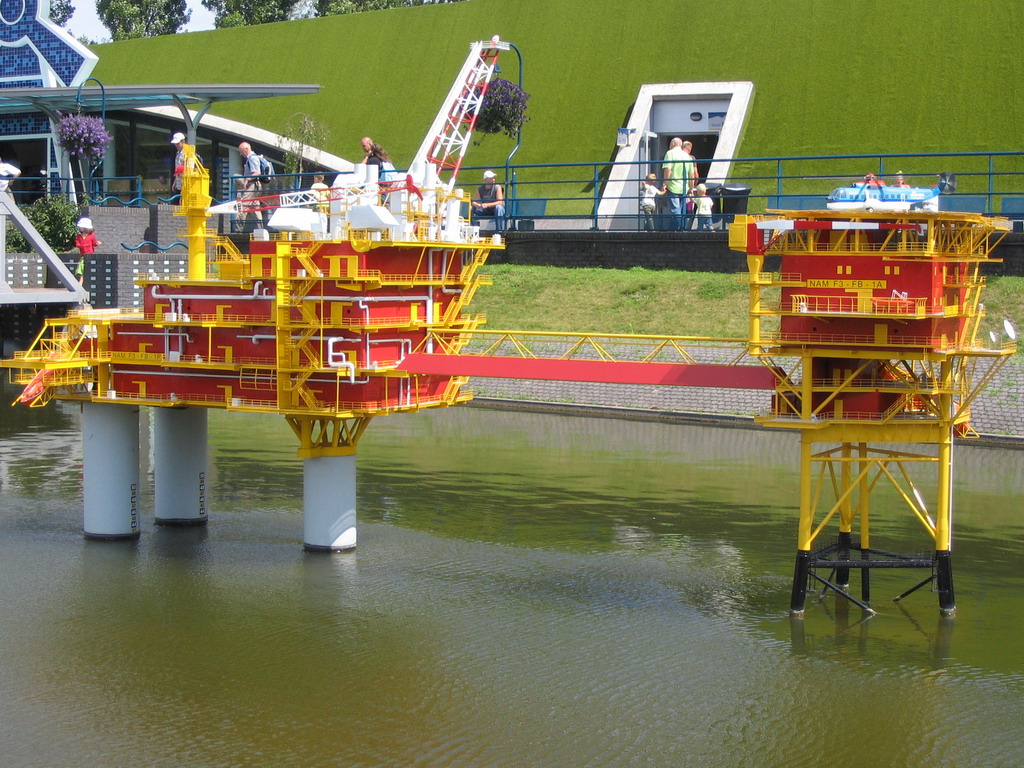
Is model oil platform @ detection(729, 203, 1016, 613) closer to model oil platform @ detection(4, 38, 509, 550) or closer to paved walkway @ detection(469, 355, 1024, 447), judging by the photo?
model oil platform @ detection(4, 38, 509, 550)

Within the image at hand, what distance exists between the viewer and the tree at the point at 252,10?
120312mm

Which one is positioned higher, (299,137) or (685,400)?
(299,137)

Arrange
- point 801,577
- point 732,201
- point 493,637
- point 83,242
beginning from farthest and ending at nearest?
point 83,242, point 732,201, point 801,577, point 493,637

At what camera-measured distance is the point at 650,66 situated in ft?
247

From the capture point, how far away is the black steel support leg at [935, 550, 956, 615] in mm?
28609

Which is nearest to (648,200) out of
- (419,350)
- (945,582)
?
(419,350)

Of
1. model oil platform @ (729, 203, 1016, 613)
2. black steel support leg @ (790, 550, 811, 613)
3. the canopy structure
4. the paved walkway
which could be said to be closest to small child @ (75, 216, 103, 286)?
the canopy structure

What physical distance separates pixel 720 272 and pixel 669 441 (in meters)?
12.6

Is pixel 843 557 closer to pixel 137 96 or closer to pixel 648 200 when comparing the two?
pixel 648 200

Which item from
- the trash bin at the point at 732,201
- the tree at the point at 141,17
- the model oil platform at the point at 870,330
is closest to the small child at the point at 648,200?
the trash bin at the point at 732,201

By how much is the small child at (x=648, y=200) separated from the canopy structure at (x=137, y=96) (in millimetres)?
16718

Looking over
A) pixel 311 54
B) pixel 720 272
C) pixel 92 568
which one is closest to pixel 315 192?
pixel 92 568

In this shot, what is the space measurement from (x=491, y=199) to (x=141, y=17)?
75.7 m

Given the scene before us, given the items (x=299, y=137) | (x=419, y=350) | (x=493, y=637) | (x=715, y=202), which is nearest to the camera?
(x=493, y=637)
